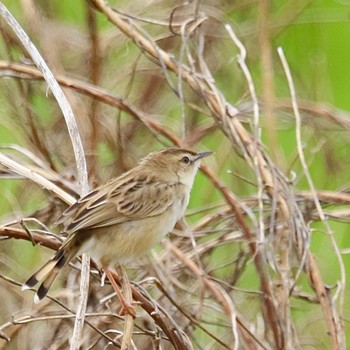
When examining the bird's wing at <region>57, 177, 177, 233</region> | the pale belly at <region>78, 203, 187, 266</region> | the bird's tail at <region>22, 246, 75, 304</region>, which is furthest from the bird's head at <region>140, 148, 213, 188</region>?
the bird's tail at <region>22, 246, 75, 304</region>

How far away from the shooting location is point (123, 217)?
535cm

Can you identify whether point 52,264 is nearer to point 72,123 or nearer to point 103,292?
point 72,123

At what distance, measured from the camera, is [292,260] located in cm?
596

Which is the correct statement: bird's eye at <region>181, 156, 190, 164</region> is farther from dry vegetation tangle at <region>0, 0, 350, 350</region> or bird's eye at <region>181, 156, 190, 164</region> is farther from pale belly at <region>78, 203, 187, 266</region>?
pale belly at <region>78, 203, 187, 266</region>

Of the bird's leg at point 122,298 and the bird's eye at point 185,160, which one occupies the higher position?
the bird's eye at point 185,160

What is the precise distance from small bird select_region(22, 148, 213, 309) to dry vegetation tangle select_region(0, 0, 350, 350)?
0.12m

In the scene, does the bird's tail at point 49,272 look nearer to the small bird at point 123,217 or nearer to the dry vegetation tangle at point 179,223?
the small bird at point 123,217

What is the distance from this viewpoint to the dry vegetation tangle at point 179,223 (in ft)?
18.5

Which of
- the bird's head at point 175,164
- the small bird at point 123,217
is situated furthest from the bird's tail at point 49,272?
the bird's head at point 175,164

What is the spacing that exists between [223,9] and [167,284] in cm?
291

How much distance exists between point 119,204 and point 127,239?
0.16 meters

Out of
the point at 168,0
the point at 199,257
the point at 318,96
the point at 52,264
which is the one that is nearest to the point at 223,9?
the point at 168,0

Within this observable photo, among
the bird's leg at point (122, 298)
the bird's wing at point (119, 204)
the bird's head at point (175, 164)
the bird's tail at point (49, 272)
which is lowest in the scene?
the bird's leg at point (122, 298)

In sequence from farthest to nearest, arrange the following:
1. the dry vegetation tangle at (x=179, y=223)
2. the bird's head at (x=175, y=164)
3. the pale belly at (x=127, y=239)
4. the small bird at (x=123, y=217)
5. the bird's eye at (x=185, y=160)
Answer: the bird's eye at (x=185, y=160) < the bird's head at (x=175, y=164) < the dry vegetation tangle at (x=179, y=223) < the pale belly at (x=127, y=239) < the small bird at (x=123, y=217)
